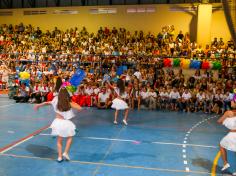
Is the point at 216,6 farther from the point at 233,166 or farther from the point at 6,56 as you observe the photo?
the point at 233,166

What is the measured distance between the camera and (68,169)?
685 centimetres

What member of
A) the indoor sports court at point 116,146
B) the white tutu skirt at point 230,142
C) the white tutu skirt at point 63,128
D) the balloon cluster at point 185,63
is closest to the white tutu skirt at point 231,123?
the white tutu skirt at point 230,142

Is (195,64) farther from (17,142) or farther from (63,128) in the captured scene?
(63,128)

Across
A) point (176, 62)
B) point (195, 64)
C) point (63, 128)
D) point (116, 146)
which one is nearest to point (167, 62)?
point (176, 62)

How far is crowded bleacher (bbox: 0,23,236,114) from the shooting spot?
595 inches

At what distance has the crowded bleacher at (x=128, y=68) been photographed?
15125mm

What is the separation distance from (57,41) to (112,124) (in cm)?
1445

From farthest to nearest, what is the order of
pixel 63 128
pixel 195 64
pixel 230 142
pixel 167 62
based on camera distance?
pixel 167 62 < pixel 195 64 < pixel 63 128 < pixel 230 142

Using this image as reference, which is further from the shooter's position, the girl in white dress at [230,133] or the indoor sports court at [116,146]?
the indoor sports court at [116,146]

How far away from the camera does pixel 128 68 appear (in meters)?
18.5

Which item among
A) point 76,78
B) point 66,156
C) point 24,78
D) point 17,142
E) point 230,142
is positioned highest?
point 230,142

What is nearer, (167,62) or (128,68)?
(167,62)

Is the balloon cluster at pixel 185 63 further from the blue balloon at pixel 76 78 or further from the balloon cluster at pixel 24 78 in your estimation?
the balloon cluster at pixel 24 78

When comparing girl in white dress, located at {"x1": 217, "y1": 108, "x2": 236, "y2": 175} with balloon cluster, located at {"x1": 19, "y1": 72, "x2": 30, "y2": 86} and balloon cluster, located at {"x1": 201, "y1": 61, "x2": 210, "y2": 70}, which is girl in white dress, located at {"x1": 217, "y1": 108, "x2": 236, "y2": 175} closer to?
balloon cluster, located at {"x1": 201, "y1": 61, "x2": 210, "y2": 70}
